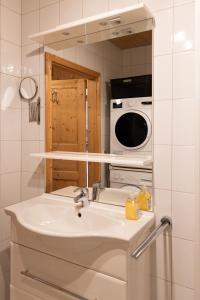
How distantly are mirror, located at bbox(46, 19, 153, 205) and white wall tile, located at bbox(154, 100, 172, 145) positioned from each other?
0.12 feet

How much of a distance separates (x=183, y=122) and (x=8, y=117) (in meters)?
1.17

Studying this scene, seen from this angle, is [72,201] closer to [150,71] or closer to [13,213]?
[13,213]

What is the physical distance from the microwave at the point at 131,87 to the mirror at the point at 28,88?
0.59 meters

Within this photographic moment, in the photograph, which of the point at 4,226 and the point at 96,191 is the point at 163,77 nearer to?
the point at 96,191

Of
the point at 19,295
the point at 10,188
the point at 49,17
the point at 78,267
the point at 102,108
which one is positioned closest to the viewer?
the point at 78,267

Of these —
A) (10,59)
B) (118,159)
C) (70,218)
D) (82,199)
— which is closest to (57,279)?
(70,218)

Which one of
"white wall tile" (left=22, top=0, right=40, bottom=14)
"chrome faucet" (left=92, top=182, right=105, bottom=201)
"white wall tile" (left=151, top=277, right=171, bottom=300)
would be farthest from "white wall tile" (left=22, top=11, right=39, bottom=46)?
"white wall tile" (left=151, top=277, right=171, bottom=300)

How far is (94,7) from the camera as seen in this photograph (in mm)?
1479

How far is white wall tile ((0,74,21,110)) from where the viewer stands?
1693mm

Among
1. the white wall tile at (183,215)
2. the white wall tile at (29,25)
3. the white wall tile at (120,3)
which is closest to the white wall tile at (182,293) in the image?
the white wall tile at (183,215)

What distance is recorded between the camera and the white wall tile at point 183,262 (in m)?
1.20

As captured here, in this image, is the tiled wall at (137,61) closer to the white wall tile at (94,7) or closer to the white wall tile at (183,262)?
the white wall tile at (94,7)

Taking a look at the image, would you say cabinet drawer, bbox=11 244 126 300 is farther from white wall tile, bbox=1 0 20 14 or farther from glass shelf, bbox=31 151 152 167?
white wall tile, bbox=1 0 20 14

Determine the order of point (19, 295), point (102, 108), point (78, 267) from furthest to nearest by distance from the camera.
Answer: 1. point (102, 108)
2. point (19, 295)
3. point (78, 267)
